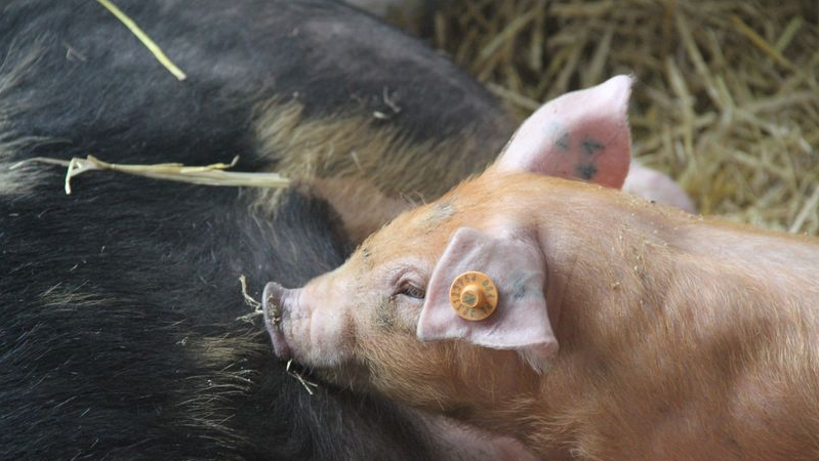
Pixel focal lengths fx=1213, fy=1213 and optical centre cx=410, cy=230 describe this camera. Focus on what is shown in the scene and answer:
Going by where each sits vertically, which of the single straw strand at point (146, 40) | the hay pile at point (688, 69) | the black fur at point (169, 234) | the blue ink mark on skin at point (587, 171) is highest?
the blue ink mark on skin at point (587, 171)

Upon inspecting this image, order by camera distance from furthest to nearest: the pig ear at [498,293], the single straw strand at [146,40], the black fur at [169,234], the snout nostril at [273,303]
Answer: the single straw strand at [146,40], the snout nostril at [273,303], the black fur at [169,234], the pig ear at [498,293]

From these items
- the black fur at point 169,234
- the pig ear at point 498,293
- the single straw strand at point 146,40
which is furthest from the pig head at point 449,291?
the single straw strand at point 146,40

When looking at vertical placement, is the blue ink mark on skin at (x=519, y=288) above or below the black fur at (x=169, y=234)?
above

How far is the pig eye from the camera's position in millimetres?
Result: 1972

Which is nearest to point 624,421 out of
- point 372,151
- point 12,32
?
point 372,151

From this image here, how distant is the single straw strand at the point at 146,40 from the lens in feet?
8.34

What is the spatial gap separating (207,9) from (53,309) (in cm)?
86

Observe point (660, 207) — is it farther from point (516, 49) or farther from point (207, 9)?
point (516, 49)

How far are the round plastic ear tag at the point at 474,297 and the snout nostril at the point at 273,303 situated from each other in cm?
47

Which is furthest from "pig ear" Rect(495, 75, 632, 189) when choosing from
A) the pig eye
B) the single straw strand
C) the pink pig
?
the single straw strand

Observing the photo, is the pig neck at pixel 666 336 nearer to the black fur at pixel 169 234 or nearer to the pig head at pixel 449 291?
the pig head at pixel 449 291

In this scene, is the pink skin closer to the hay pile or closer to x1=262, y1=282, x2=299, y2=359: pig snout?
x1=262, y1=282, x2=299, y2=359: pig snout

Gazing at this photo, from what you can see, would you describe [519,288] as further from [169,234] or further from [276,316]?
[169,234]

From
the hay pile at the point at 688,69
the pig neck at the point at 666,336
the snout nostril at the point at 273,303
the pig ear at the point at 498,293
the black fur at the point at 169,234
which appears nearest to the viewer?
the pig ear at the point at 498,293
